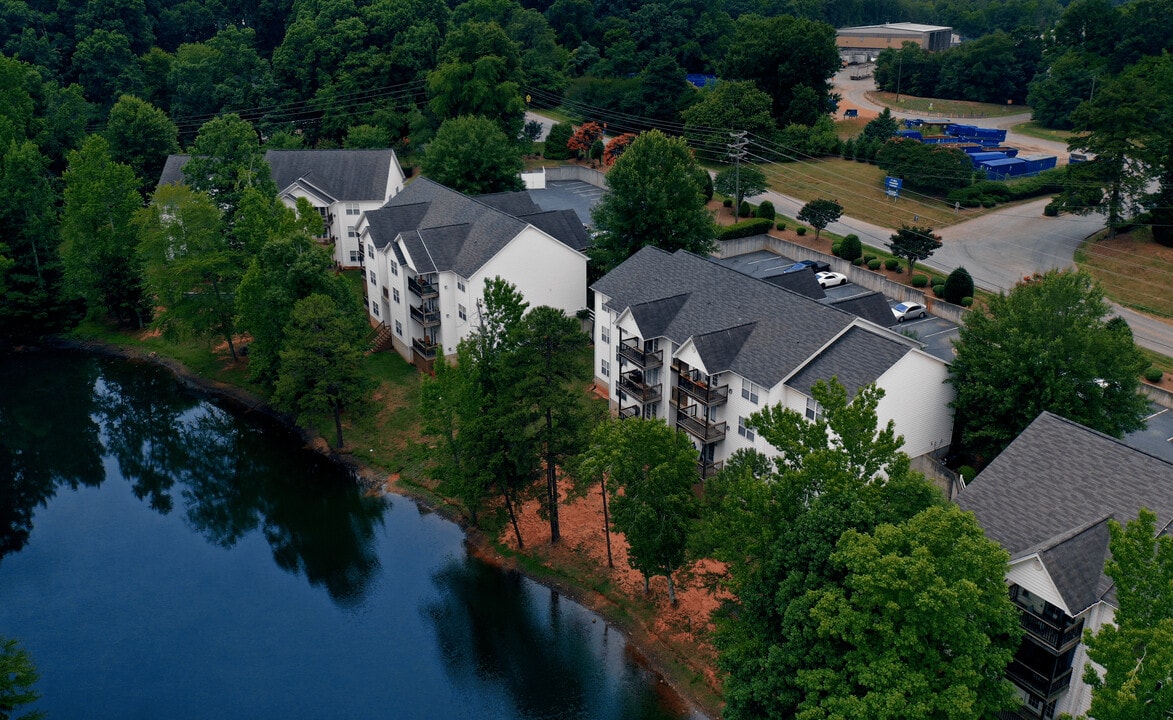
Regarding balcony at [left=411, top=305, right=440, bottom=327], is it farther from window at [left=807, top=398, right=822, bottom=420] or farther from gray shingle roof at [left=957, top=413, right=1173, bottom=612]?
gray shingle roof at [left=957, top=413, right=1173, bottom=612]

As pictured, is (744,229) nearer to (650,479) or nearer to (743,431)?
(743,431)

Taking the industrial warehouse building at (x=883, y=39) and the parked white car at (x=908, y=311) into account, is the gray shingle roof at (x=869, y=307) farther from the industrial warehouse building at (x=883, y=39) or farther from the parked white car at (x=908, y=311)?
the industrial warehouse building at (x=883, y=39)

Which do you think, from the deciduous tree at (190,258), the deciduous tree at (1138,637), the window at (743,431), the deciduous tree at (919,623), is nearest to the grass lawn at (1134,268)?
the window at (743,431)

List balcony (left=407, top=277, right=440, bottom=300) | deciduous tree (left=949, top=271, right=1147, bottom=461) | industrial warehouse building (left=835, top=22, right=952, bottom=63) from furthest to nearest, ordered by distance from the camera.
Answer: industrial warehouse building (left=835, top=22, right=952, bottom=63)
balcony (left=407, top=277, right=440, bottom=300)
deciduous tree (left=949, top=271, right=1147, bottom=461)

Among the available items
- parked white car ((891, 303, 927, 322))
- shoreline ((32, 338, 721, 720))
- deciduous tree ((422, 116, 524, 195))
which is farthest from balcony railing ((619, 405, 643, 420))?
deciduous tree ((422, 116, 524, 195))

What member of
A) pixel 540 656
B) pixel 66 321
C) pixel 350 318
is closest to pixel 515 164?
pixel 350 318

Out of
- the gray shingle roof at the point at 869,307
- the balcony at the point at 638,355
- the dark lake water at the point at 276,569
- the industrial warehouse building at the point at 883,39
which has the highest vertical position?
the industrial warehouse building at the point at 883,39

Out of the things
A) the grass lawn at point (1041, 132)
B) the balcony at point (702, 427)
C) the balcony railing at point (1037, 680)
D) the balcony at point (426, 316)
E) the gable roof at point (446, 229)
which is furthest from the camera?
the grass lawn at point (1041, 132)
